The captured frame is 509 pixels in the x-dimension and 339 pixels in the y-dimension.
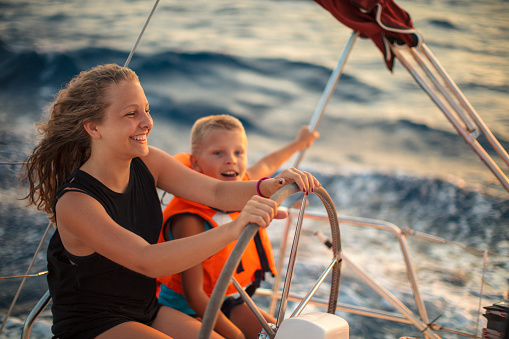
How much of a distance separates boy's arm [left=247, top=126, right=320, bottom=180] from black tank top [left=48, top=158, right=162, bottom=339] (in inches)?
27.3

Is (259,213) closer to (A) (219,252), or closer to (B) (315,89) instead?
(A) (219,252)

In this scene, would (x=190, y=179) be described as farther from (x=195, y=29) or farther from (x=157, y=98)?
(x=195, y=29)

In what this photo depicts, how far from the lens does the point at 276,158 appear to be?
195 centimetres

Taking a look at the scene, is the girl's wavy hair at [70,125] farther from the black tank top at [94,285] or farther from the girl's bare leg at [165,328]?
the girl's bare leg at [165,328]

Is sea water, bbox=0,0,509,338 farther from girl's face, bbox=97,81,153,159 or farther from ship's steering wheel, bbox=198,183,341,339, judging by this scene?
girl's face, bbox=97,81,153,159

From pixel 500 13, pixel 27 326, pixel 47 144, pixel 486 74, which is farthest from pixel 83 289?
pixel 500 13

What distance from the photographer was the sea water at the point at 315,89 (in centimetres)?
575

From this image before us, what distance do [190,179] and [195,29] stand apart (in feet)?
20.8

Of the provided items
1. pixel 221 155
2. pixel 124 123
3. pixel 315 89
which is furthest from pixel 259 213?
pixel 315 89

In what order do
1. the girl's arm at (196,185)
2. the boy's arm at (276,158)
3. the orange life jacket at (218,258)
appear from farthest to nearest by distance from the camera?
the boy's arm at (276,158) < the orange life jacket at (218,258) < the girl's arm at (196,185)

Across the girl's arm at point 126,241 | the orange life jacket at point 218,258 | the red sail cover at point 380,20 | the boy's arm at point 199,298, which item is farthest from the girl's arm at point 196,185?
the red sail cover at point 380,20

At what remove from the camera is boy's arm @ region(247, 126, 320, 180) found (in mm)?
1851

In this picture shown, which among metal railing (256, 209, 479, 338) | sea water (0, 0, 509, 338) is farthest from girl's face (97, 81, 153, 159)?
sea water (0, 0, 509, 338)

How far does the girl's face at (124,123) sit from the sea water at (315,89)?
3769mm
